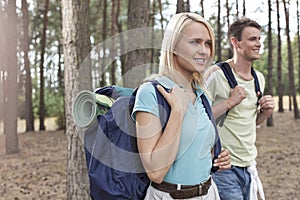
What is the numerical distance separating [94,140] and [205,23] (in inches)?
26.9

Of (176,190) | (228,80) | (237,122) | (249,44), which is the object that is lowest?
(176,190)

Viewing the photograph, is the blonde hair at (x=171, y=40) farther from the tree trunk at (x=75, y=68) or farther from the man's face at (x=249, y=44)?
the tree trunk at (x=75, y=68)

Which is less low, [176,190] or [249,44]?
[249,44]

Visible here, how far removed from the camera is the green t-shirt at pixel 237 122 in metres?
2.79

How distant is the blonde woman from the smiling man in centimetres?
80

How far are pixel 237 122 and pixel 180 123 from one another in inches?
47.7

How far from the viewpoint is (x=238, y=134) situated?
2.83m

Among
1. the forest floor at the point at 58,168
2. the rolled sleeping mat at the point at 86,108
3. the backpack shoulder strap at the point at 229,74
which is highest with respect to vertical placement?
the backpack shoulder strap at the point at 229,74

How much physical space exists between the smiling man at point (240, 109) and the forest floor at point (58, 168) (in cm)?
385

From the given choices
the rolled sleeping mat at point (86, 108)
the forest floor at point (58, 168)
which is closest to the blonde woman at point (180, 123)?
the rolled sleeping mat at point (86, 108)

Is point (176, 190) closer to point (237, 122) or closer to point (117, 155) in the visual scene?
point (117, 155)

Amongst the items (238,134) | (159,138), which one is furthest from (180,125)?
(238,134)

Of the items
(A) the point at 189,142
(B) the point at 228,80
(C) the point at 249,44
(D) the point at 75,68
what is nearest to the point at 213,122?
(A) the point at 189,142

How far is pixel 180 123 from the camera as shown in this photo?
172cm
